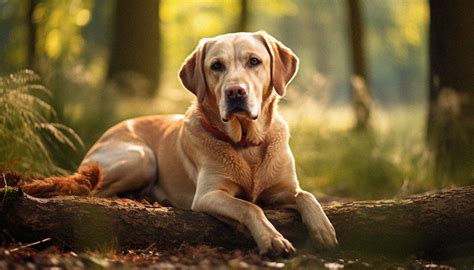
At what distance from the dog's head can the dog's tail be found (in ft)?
3.29

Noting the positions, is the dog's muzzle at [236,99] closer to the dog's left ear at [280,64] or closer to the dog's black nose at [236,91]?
the dog's black nose at [236,91]

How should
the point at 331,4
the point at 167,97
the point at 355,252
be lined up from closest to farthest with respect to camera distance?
the point at 355,252 → the point at 167,97 → the point at 331,4

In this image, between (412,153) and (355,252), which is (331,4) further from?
(355,252)

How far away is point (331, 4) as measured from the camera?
3197cm

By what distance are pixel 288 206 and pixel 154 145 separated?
1.74 meters

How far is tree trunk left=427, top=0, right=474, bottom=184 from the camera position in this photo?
19.7 ft

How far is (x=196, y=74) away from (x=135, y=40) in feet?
22.9

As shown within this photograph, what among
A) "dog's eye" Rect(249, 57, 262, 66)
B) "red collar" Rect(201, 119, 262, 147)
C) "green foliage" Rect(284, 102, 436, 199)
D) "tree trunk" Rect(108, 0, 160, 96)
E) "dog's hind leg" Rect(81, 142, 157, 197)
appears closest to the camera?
"dog's eye" Rect(249, 57, 262, 66)

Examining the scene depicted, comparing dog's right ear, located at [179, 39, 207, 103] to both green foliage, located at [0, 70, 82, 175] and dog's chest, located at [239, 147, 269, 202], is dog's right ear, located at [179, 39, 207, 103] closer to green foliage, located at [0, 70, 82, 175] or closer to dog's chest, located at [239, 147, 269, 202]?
dog's chest, located at [239, 147, 269, 202]

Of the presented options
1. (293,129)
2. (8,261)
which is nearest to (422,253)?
(8,261)

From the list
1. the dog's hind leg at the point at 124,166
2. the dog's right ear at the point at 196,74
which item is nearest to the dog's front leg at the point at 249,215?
the dog's right ear at the point at 196,74

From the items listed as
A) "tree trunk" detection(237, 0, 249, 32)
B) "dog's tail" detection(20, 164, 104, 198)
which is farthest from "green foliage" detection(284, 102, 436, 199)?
"tree trunk" detection(237, 0, 249, 32)

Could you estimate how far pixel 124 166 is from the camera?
5164 millimetres

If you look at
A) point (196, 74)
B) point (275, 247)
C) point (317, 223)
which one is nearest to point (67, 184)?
point (196, 74)
